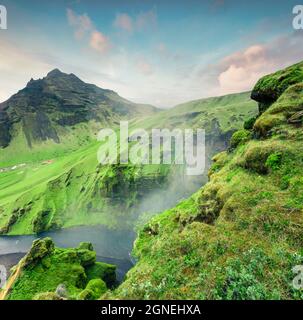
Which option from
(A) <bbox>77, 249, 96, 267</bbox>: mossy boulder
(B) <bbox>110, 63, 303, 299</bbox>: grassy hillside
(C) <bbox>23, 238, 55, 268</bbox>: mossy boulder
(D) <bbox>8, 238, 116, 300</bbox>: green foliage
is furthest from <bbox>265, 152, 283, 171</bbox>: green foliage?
(A) <bbox>77, 249, 96, 267</bbox>: mossy boulder

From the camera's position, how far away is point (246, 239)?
1504 centimetres

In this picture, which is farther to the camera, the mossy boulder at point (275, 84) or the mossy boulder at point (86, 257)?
the mossy boulder at point (86, 257)

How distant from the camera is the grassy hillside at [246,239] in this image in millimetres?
11719

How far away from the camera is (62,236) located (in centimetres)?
14462

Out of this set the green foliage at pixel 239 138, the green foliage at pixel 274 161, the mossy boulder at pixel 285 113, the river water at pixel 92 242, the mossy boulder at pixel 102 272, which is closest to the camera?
the green foliage at pixel 274 161

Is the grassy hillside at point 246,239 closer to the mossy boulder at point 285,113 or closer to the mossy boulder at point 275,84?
the mossy boulder at point 285,113

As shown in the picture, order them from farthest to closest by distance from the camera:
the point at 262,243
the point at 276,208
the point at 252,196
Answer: the point at 252,196 → the point at 276,208 → the point at 262,243

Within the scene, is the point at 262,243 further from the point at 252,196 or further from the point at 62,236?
the point at 62,236

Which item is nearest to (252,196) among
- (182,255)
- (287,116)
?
(182,255)

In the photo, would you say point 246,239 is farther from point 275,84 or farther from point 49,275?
point 49,275

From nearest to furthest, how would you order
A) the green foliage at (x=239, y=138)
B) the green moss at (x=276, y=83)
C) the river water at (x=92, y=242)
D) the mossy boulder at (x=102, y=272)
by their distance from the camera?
the green moss at (x=276, y=83) < the green foliage at (x=239, y=138) < the mossy boulder at (x=102, y=272) < the river water at (x=92, y=242)

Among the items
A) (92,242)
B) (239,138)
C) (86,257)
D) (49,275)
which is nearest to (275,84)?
(239,138)

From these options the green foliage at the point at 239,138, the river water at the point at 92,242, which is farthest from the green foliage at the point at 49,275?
the river water at the point at 92,242

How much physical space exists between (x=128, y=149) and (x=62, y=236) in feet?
254
